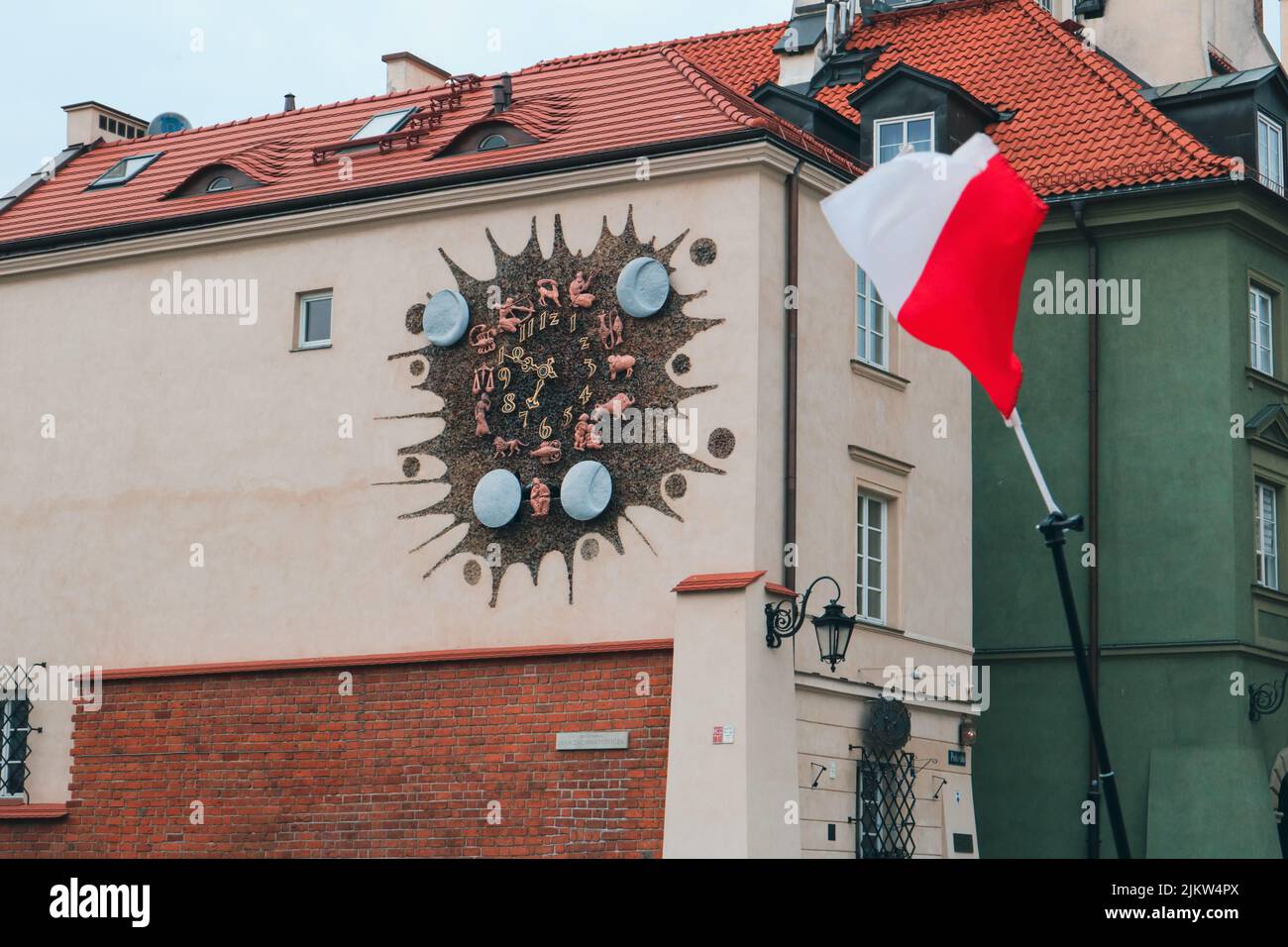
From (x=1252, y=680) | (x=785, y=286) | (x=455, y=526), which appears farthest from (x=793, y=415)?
(x=1252, y=680)

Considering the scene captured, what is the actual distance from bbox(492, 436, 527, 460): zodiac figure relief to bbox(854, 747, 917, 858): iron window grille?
5.10m

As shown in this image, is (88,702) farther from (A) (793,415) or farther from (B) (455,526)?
(A) (793,415)

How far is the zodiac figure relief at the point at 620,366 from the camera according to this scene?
887 inches

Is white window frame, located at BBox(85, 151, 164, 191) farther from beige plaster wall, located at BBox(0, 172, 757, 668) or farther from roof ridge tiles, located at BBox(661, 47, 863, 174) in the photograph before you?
roof ridge tiles, located at BBox(661, 47, 863, 174)

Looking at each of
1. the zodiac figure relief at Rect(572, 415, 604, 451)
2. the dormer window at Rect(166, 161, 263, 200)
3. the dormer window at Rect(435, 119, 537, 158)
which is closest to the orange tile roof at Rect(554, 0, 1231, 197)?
the dormer window at Rect(435, 119, 537, 158)

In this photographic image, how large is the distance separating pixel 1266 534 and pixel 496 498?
37.8 ft

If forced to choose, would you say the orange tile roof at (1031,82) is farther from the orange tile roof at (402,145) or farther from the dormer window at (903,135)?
the orange tile roof at (402,145)

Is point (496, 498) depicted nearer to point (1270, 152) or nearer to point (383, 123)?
point (383, 123)

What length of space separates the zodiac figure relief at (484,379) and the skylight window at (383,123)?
432cm

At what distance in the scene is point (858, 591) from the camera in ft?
77.3

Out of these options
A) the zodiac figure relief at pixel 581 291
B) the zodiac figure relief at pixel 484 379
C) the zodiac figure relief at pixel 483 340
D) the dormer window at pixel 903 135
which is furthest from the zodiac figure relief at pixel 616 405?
the dormer window at pixel 903 135

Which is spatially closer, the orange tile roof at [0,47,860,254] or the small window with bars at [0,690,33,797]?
the orange tile roof at [0,47,860,254]

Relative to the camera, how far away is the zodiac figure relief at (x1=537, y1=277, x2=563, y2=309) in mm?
23203

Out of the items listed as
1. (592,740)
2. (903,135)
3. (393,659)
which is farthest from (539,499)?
(903,135)
